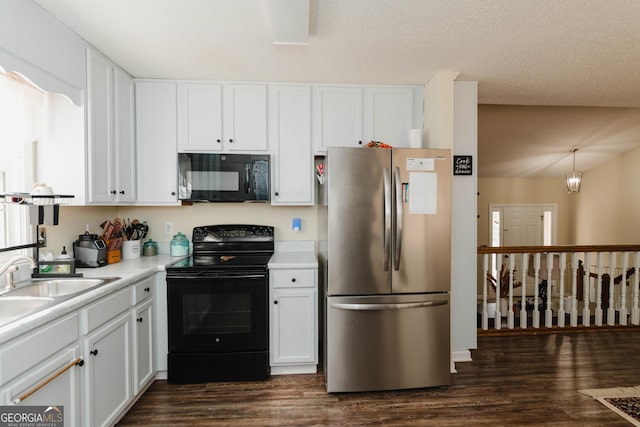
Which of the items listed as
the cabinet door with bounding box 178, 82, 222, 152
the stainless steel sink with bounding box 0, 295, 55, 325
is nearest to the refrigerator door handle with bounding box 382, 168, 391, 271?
the cabinet door with bounding box 178, 82, 222, 152

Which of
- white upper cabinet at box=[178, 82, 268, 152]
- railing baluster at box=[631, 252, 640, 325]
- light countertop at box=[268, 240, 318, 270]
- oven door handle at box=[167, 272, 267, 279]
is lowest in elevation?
railing baluster at box=[631, 252, 640, 325]

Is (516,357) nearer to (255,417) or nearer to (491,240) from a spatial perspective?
(255,417)

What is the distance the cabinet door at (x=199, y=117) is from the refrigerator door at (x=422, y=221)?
152 cm

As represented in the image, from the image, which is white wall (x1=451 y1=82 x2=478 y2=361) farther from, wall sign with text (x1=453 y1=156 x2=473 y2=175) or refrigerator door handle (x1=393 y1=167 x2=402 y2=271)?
refrigerator door handle (x1=393 y1=167 x2=402 y2=271)

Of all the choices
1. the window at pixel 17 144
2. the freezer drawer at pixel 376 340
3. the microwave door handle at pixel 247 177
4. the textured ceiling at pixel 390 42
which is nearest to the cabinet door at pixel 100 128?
the textured ceiling at pixel 390 42

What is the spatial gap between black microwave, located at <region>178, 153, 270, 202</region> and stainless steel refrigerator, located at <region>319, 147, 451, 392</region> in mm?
708

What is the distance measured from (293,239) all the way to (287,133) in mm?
976

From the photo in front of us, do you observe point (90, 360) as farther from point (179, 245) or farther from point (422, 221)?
point (422, 221)

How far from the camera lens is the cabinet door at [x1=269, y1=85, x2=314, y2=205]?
2.71 m

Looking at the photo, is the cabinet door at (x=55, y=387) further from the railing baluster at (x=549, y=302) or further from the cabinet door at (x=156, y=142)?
the railing baluster at (x=549, y=302)

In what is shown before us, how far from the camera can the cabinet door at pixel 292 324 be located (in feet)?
7.96

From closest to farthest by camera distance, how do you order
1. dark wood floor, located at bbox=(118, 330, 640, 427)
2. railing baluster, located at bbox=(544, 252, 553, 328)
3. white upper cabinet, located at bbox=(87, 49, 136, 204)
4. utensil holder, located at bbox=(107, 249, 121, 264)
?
dark wood floor, located at bbox=(118, 330, 640, 427), white upper cabinet, located at bbox=(87, 49, 136, 204), utensil holder, located at bbox=(107, 249, 121, 264), railing baluster, located at bbox=(544, 252, 553, 328)

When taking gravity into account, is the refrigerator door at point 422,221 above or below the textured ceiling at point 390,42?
below

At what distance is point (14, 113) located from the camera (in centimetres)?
180
